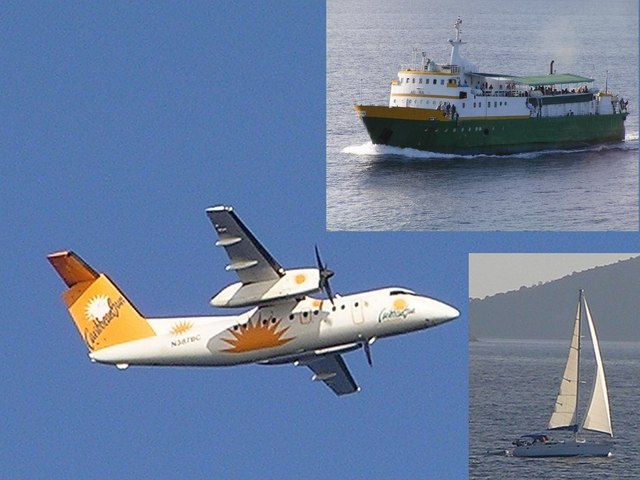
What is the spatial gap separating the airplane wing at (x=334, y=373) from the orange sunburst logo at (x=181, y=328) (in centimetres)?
429

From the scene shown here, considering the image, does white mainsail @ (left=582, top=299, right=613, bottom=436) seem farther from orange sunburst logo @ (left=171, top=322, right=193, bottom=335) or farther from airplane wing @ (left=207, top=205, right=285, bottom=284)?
airplane wing @ (left=207, top=205, right=285, bottom=284)

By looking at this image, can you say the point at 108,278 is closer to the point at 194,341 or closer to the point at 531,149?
the point at 194,341

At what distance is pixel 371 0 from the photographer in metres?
92.6

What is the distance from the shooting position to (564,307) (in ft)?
347

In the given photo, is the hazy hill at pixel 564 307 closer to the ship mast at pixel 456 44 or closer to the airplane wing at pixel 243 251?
the ship mast at pixel 456 44

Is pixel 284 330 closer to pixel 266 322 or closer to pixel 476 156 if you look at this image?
pixel 266 322

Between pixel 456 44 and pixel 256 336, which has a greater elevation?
pixel 456 44

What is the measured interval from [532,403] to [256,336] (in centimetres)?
4334

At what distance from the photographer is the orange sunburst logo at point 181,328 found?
64.2 meters

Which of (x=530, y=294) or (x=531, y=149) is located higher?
(x=531, y=149)

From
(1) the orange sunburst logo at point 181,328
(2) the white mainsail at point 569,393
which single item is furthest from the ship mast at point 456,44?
(1) the orange sunburst logo at point 181,328

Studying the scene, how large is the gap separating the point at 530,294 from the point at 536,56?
12.8m

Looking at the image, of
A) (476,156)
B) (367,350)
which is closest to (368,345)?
(367,350)

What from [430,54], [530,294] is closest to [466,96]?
[430,54]
